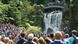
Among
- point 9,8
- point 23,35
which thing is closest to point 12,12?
point 9,8

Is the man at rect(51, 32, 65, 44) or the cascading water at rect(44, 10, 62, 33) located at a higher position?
the man at rect(51, 32, 65, 44)

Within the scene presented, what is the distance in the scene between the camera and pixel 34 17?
6675 cm

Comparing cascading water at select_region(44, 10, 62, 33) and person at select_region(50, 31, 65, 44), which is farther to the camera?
cascading water at select_region(44, 10, 62, 33)

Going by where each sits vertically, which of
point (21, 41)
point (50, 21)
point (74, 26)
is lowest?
point (50, 21)

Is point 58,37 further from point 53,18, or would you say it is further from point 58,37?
point 53,18

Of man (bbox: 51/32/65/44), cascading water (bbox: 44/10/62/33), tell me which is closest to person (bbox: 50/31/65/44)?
man (bbox: 51/32/65/44)

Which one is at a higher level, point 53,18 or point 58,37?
point 58,37

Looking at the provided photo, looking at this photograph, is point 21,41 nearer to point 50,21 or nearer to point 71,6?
point 71,6

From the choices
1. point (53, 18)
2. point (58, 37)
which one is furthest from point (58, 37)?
point (53, 18)

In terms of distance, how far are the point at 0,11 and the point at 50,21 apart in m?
10.2

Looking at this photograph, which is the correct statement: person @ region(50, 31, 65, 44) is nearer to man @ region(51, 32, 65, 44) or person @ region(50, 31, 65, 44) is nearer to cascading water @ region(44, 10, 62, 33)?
man @ region(51, 32, 65, 44)

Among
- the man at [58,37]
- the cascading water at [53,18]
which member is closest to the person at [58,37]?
the man at [58,37]

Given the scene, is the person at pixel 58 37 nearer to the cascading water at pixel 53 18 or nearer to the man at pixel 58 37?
the man at pixel 58 37

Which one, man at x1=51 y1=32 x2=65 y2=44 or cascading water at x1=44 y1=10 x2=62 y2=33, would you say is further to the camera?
cascading water at x1=44 y1=10 x2=62 y2=33
